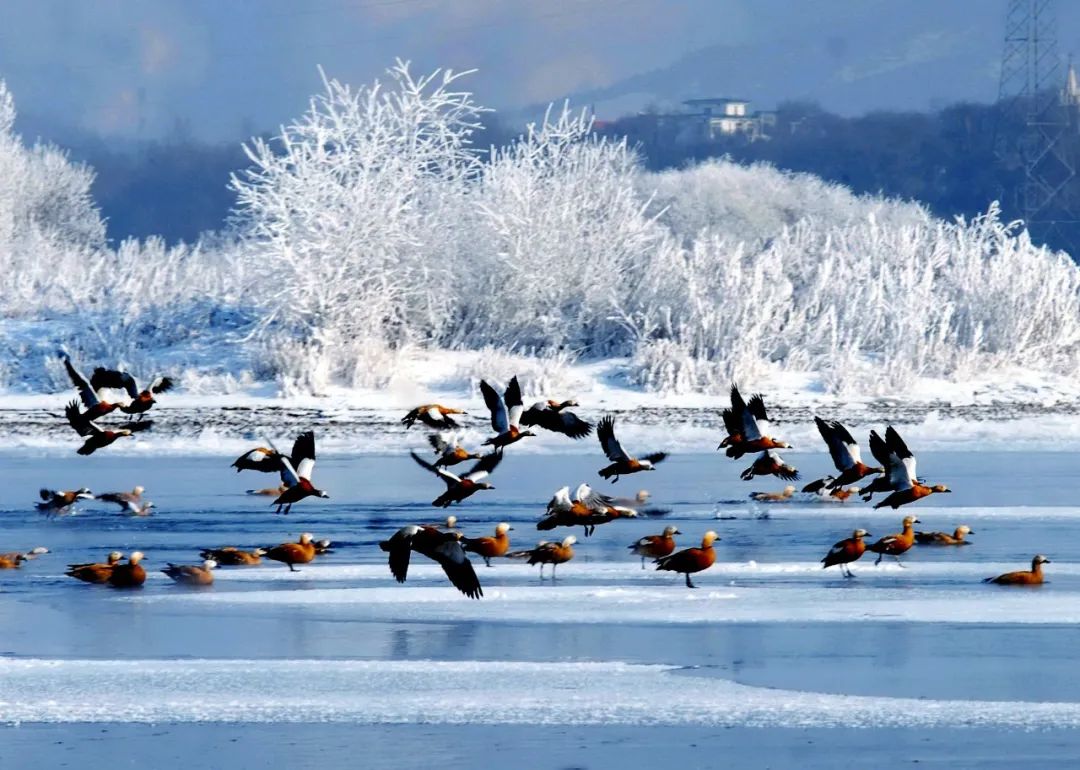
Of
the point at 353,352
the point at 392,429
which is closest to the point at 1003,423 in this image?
the point at 392,429

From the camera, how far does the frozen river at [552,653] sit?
8742 mm

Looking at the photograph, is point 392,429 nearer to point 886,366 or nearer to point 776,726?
point 886,366

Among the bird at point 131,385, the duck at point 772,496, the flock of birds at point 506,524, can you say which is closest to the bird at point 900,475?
the flock of birds at point 506,524

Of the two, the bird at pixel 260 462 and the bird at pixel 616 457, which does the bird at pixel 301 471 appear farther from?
the bird at pixel 616 457

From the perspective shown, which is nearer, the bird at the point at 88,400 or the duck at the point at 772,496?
the bird at the point at 88,400

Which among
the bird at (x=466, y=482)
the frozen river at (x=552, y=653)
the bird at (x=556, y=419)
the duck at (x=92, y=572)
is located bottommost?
the frozen river at (x=552, y=653)

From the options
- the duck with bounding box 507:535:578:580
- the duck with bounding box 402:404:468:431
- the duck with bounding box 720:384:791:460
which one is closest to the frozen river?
the duck with bounding box 507:535:578:580

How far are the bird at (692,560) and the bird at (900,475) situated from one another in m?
1.51

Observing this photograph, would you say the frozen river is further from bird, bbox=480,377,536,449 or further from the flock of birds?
bird, bbox=480,377,536,449

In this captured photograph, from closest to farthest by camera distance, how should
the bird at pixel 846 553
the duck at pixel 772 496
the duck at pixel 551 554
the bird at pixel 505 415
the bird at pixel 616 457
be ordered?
the bird at pixel 846 553 < the duck at pixel 551 554 < the bird at pixel 505 415 < the bird at pixel 616 457 < the duck at pixel 772 496

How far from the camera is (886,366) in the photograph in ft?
108

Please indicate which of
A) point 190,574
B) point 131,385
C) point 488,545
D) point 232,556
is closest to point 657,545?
point 488,545

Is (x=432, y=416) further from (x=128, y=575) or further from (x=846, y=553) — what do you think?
(x=846, y=553)

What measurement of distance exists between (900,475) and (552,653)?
4769 millimetres
